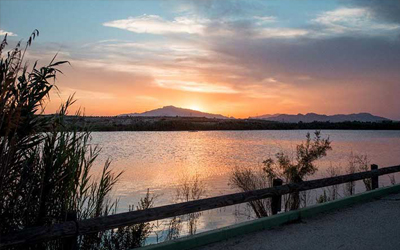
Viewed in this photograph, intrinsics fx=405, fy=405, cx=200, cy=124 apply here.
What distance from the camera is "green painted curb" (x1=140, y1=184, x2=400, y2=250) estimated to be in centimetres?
630

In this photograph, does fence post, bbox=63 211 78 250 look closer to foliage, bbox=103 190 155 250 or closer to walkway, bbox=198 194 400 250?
walkway, bbox=198 194 400 250

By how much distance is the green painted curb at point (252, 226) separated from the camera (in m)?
6.30

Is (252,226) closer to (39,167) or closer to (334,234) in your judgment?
(334,234)

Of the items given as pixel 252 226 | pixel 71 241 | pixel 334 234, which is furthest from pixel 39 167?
pixel 334 234

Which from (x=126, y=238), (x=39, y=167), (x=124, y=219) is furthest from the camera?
(x=126, y=238)

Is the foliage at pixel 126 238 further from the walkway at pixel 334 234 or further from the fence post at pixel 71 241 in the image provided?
the fence post at pixel 71 241

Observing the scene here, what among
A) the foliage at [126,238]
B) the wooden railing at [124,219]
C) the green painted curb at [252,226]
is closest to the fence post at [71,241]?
the wooden railing at [124,219]

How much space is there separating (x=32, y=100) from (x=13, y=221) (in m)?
2.07

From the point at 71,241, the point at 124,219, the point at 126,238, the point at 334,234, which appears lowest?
the point at 126,238

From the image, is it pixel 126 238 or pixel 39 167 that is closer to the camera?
pixel 39 167

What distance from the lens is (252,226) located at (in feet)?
24.6

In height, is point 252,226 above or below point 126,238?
above

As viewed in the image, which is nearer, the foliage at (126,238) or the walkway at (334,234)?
the walkway at (334,234)

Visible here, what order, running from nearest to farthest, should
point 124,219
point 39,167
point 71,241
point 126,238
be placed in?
point 71,241
point 124,219
point 39,167
point 126,238
